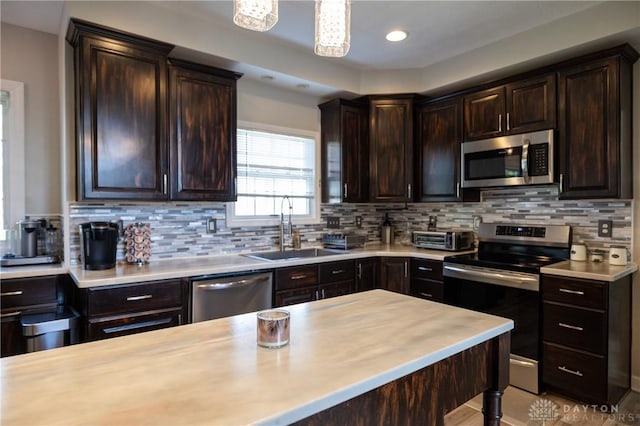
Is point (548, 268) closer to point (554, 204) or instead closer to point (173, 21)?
point (554, 204)

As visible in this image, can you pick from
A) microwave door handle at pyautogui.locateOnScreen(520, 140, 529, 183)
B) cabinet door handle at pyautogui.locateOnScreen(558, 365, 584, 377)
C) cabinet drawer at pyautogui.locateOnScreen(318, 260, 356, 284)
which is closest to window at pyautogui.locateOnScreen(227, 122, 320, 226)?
cabinet drawer at pyautogui.locateOnScreen(318, 260, 356, 284)

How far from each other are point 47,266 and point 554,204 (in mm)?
3862

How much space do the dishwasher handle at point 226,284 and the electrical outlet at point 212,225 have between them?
0.70 m

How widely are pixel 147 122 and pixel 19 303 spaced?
137cm

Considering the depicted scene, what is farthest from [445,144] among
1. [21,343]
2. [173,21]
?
[21,343]

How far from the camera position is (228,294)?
8.48 feet

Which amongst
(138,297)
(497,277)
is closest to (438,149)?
(497,277)

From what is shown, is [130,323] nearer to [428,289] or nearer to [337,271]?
[337,271]

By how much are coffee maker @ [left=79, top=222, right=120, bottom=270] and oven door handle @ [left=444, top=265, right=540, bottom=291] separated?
8.51ft

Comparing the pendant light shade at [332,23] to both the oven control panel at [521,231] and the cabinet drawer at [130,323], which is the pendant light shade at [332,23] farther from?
the oven control panel at [521,231]

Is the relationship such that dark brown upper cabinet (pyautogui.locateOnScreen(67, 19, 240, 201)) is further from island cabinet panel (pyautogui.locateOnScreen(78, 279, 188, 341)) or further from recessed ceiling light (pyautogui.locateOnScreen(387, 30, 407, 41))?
recessed ceiling light (pyautogui.locateOnScreen(387, 30, 407, 41))

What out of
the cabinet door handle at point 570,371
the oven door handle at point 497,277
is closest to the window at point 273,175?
the oven door handle at point 497,277

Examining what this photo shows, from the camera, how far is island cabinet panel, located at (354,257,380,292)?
3.34 meters

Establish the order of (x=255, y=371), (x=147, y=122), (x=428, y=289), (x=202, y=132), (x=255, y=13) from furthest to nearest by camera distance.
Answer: (x=428, y=289), (x=202, y=132), (x=147, y=122), (x=255, y=13), (x=255, y=371)
